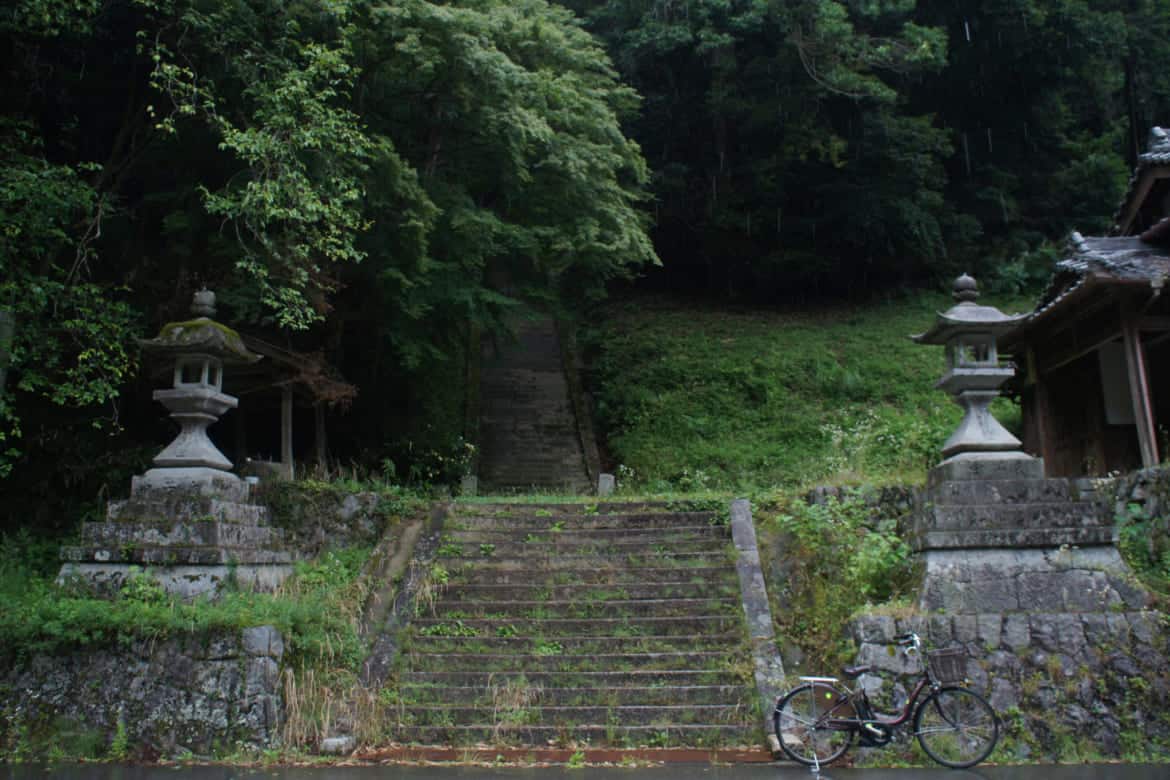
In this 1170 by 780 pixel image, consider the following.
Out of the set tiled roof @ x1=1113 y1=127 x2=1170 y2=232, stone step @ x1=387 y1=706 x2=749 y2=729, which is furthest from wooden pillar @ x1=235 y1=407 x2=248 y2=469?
tiled roof @ x1=1113 y1=127 x2=1170 y2=232

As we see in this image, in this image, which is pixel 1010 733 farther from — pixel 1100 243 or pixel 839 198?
pixel 839 198

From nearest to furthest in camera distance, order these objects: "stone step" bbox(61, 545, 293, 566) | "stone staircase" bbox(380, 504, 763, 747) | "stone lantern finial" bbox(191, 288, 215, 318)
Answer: "stone staircase" bbox(380, 504, 763, 747)
"stone step" bbox(61, 545, 293, 566)
"stone lantern finial" bbox(191, 288, 215, 318)

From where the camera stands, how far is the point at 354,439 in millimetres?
15711

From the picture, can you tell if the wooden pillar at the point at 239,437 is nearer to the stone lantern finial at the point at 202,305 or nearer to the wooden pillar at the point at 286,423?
the wooden pillar at the point at 286,423

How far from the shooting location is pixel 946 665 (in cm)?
669

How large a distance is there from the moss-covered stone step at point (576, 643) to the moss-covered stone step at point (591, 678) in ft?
1.13

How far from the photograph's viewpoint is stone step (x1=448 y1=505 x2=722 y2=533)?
1020 cm

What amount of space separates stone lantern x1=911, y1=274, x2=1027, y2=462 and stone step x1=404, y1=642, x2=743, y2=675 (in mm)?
2829

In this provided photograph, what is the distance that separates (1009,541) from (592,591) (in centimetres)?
389

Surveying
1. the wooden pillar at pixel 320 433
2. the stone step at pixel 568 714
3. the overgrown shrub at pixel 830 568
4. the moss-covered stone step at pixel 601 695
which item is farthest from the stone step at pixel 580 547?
the wooden pillar at pixel 320 433

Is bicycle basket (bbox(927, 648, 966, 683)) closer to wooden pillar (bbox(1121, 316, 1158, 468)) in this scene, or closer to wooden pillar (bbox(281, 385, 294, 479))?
wooden pillar (bbox(1121, 316, 1158, 468))

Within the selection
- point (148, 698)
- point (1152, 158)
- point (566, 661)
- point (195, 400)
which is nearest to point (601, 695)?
point (566, 661)

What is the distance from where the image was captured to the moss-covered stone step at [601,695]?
7320 mm

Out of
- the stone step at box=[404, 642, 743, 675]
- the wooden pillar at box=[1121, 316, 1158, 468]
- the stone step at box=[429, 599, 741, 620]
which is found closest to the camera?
the stone step at box=[404, 642, 743, 675]
